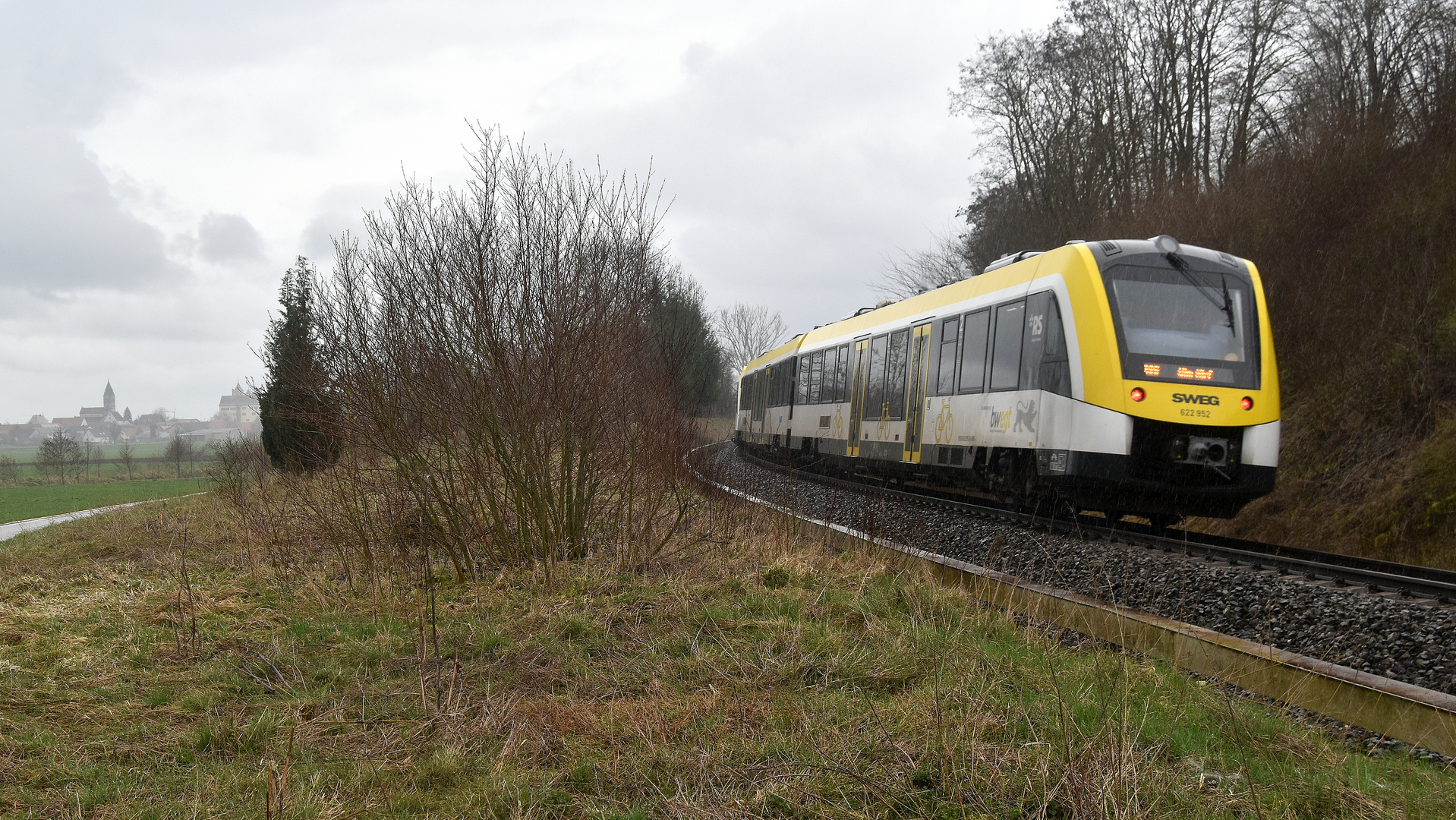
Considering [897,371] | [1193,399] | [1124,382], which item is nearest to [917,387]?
[897,371]

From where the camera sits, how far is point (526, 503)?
8.91 meters

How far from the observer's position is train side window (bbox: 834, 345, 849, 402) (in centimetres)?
1895

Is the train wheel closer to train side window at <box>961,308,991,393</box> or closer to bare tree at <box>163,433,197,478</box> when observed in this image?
train side window at <box>961,308,991,393</box>

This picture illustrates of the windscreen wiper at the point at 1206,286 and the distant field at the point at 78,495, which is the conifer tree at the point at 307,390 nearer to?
the windscreen wiper at the point at 1206,286

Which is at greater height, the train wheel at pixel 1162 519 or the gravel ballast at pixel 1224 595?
the train wheel at pixel 1162 519

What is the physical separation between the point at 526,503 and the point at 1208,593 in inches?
218

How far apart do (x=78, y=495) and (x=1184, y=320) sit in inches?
1620

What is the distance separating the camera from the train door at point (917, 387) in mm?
14781

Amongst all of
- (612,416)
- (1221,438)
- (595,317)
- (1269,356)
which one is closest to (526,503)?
(612,416)

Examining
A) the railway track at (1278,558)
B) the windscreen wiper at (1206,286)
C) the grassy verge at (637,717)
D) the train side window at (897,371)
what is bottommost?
the grassy verge at (637,717)

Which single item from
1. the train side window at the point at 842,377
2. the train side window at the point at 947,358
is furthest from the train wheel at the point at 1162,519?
the train side window at the point at 842,377

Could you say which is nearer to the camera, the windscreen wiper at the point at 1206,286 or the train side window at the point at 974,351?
the windscreen wiper at the point at 1206,286

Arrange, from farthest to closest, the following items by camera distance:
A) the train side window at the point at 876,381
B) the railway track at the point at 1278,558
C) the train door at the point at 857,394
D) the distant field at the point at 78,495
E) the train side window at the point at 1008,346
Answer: the distant field at the point at 78,495 → the train door at the point at 857,394 → the train side window at the point at 876,381 → the train side window at the point at 1008,346 → the railway track at the point at 1278,558

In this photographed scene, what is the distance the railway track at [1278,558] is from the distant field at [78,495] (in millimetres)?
28090
